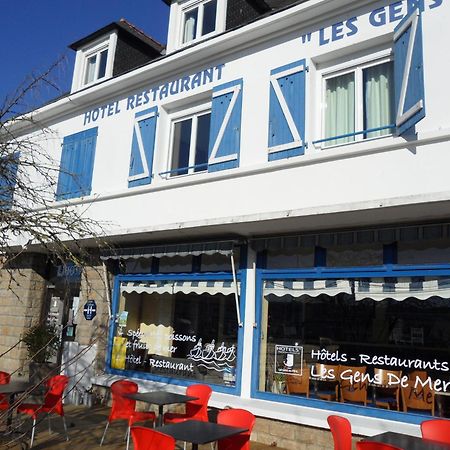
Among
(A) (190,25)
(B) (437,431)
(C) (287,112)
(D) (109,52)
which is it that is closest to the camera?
(B) (437,431)

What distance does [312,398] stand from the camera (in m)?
7.02

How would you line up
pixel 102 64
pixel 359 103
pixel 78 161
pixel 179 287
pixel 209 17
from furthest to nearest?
pixel 102 64 < pixel 78 161 < pixel 209 17 < pixel 179 287 < pixel 359 103

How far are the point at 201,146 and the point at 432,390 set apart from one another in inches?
210

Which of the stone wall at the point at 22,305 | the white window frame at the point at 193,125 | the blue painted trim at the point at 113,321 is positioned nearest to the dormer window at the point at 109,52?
the white window frame at the point at 193,125

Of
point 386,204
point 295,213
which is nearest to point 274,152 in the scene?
point 295,213

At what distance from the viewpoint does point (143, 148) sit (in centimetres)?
927

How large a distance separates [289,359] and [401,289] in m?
2.01

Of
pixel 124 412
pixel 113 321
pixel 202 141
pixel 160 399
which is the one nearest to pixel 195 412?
pixel 160 399

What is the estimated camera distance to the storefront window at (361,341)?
20.6ft

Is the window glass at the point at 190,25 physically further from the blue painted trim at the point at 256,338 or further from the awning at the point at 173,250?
the blue painted trim at the point at 256,338

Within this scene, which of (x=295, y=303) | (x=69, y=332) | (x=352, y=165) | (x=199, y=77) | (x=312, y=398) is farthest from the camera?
(x=69, y=332)

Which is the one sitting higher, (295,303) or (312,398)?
(295,303)

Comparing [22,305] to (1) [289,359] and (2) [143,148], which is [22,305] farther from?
(1) [289,359]

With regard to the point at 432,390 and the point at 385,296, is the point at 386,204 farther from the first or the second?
the point at 432,390
